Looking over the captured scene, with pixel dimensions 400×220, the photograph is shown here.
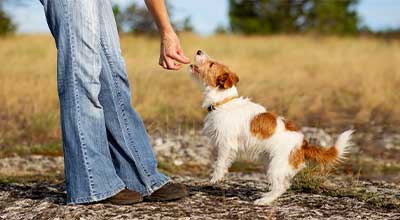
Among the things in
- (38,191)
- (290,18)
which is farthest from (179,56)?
(290,18)

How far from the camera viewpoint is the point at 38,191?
5168mm

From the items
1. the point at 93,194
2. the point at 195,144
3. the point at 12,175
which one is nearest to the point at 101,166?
the point at 93,194

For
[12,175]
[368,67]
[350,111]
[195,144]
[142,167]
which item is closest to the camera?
[142,167]

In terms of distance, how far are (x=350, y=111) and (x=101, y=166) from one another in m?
7.50

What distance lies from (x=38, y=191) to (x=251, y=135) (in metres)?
1.67

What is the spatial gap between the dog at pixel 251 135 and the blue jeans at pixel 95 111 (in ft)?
2.20

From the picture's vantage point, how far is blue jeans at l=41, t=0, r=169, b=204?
13.8ft

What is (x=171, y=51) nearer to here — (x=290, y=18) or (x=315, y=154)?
(x=315, y=154)

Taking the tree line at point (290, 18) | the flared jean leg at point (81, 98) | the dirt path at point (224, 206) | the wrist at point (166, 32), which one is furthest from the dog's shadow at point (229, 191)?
the tree line at point (290, 18)

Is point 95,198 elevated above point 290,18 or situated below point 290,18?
below

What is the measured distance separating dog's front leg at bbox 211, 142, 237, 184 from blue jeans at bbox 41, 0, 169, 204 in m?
0.59

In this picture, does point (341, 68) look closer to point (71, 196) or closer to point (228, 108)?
point (228, 108)

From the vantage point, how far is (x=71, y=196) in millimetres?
4371

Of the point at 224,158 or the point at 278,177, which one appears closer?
the point at 278,177
